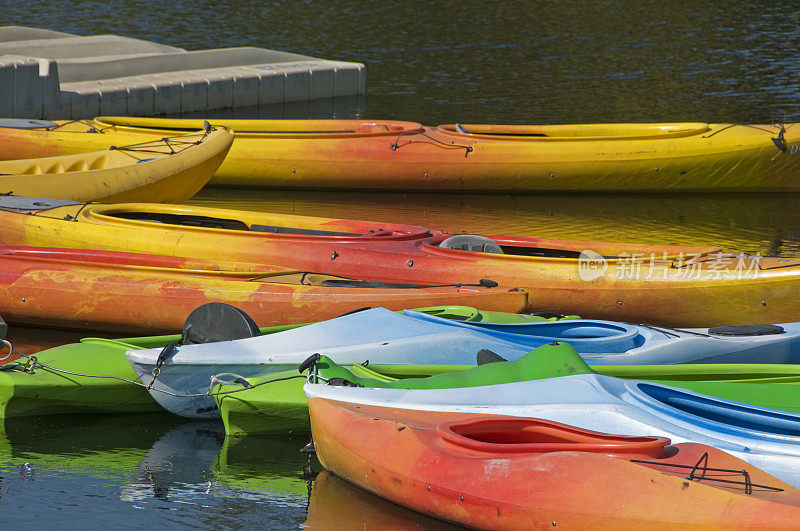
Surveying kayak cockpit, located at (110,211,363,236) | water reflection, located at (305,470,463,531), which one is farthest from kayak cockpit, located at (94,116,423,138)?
water reflection, located at (305,470,463,531)

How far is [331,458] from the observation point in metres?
4.83

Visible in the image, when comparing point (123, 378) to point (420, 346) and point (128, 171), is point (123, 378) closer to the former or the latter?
point (420, 346)

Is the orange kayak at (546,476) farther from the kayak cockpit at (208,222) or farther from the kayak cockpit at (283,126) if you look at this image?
the kayak cockpit at (283,126)

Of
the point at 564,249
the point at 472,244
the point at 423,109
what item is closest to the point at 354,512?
the point at 472,244

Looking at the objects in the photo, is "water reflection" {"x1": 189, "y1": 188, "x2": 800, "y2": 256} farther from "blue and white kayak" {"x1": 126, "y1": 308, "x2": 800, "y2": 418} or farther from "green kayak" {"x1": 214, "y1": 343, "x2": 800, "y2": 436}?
"green kayak" {"x1": 214, "y1": 343, "x2": 800, "y2": 436}

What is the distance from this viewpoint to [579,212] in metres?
10.8

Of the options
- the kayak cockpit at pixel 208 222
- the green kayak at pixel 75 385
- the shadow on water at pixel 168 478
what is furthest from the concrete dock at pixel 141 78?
the shadow on water at pixel 168 478

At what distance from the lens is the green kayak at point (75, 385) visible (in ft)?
17.8

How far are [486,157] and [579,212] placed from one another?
43.5 inches

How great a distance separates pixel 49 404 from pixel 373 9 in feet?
67.1

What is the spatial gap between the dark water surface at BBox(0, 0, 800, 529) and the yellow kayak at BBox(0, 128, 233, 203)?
1.27 metres

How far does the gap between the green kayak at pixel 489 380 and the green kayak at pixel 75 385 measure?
598 millimetres

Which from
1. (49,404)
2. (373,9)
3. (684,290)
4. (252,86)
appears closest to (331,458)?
(49,404)

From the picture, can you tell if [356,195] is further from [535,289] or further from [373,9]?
[373,9]
